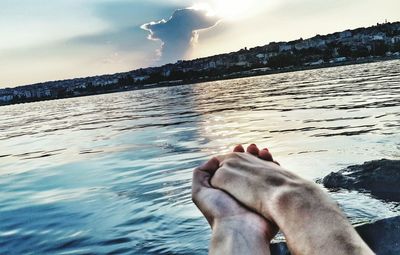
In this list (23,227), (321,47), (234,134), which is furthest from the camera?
(321,47)

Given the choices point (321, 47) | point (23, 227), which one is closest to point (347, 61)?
point (321, 47)

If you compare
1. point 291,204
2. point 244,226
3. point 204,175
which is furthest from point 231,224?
point 204,175

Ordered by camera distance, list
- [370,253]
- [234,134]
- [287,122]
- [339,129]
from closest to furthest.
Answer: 1. [370,253]
2. [339,129]
3. [234,134]
4. [287,122]

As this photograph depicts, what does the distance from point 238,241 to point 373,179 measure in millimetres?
2813

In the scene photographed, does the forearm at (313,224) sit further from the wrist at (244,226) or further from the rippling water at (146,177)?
the rippling water at (146,177)

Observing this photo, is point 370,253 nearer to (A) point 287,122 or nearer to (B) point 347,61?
(A) point 287,122

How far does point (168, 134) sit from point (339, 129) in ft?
14.7

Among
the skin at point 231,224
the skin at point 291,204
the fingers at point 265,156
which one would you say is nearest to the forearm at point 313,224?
the skin at point 291,204

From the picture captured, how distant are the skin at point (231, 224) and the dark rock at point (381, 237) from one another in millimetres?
552

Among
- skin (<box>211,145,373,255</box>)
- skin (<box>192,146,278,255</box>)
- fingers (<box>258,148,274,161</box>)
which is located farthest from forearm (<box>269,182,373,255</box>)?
fingers (<box>258,148,274,161</box>)

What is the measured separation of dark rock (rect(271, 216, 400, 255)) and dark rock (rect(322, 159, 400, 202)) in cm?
117

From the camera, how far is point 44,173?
8.13m

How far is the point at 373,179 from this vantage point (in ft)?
14.8

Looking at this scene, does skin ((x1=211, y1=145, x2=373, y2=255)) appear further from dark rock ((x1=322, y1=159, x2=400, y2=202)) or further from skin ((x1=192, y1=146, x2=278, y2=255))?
dark rock ((x1=322, y1=159, x2=400, y2=202))
